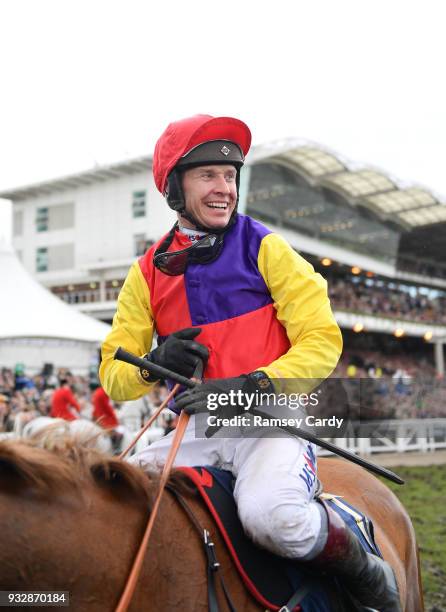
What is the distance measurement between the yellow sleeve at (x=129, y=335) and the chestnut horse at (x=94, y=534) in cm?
57

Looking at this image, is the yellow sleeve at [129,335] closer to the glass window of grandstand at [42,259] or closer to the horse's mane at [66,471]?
the horse's mane at [66,471]

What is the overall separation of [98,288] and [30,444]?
1246 inches

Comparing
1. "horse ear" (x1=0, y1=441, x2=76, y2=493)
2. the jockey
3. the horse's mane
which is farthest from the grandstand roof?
"horse ear" (x1=0, y1=441, x2=76, y2=493)

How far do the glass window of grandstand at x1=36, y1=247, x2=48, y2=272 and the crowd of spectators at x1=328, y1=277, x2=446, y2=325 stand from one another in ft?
48.2

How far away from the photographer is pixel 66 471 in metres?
1.79

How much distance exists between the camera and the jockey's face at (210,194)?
2602 millimetres

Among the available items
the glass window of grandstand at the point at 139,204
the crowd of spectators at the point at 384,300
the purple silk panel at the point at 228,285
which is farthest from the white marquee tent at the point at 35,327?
the crowd of spectators at the point at 384,300

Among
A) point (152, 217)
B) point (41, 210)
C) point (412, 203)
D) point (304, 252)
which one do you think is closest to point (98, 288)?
point (152, 217)

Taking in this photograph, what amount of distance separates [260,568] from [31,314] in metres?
13.3

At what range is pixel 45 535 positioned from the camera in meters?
1.70

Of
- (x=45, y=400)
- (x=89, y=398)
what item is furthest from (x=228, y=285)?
(x=89, y=398)

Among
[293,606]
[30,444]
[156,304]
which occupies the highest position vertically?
[156,304]

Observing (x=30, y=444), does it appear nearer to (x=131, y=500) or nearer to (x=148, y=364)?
(x=131, y=500)

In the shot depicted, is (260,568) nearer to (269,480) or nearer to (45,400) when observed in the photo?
(269,480)
